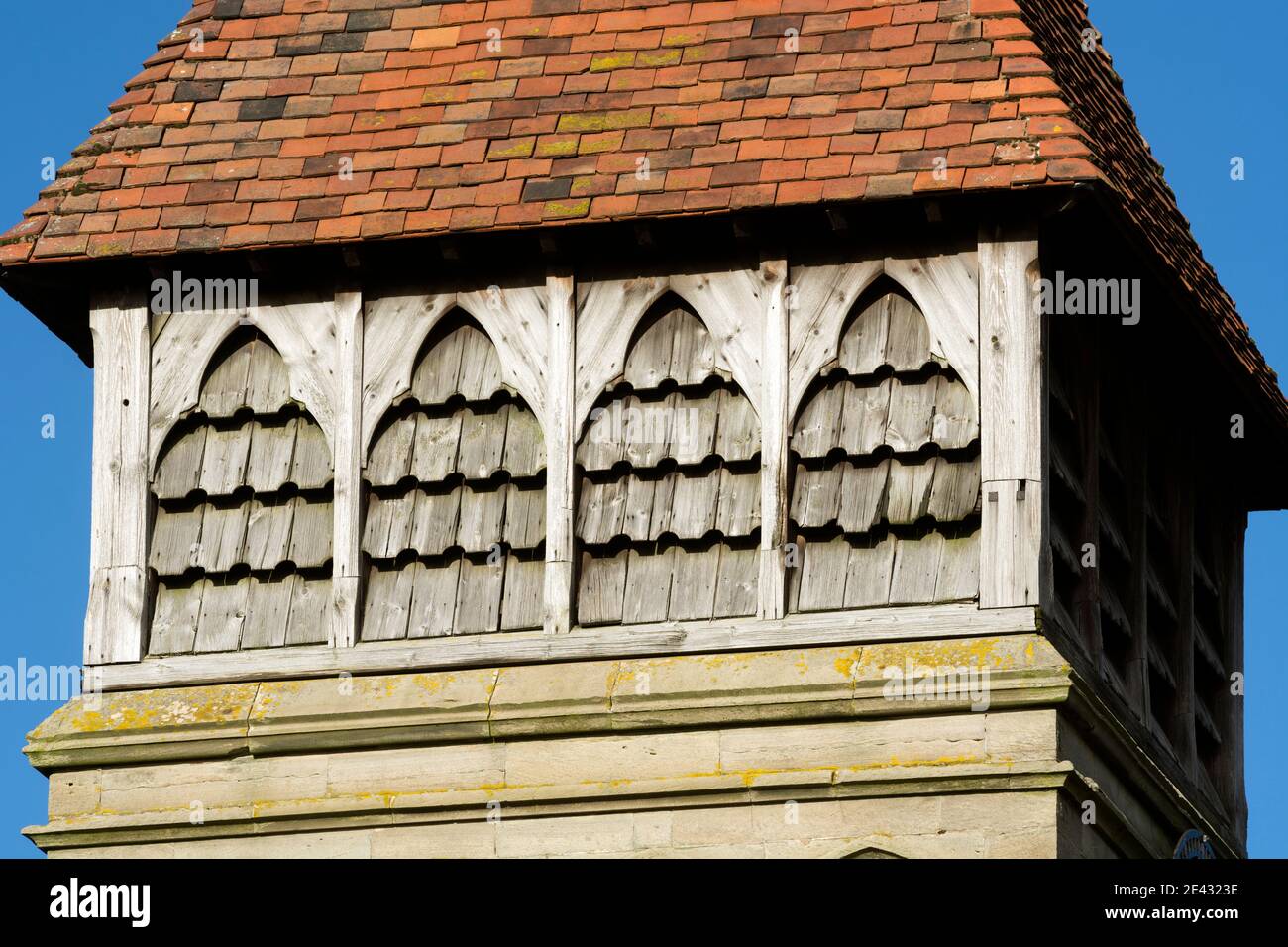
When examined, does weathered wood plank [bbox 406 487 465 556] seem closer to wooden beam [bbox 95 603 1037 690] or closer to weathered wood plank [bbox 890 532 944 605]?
wooden beam [bbox 95 603 1037 690]

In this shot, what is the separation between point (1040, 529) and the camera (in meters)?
16.8

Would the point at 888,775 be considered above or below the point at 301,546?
below

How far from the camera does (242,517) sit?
1802 centimetres

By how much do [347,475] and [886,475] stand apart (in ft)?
9.13

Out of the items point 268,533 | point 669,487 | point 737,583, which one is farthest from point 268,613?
point 737,583

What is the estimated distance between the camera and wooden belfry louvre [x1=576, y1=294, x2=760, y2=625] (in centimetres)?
1727

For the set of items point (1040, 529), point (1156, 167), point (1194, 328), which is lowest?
point (1040, 529)

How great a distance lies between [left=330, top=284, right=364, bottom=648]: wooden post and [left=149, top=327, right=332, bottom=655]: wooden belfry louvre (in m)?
0.11

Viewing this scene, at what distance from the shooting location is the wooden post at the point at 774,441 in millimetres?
17078

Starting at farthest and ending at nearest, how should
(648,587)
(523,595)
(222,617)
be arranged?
1. (222,617)
2. (523,595)
3. (648,587)

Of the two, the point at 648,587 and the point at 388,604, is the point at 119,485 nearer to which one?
the point at 388,604

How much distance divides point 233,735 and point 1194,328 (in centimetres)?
565

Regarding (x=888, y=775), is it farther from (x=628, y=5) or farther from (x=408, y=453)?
(x=628, y=5)

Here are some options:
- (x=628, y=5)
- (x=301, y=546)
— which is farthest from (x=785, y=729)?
(x=628, y=5)
